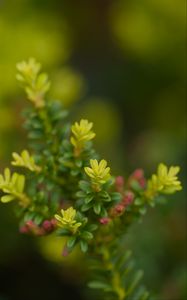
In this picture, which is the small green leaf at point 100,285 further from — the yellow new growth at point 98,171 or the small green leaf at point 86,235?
the yellow new growth at point 98,171

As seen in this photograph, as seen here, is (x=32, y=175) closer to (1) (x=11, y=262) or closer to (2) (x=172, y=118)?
(1) (x=11, y=262)

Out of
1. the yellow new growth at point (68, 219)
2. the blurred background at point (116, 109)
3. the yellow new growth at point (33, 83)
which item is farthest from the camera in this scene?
the blurred background at point (116, 109)

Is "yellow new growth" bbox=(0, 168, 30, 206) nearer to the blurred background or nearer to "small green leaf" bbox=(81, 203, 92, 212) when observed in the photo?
"small green leaf" bbox=(81, 203, 92, 212)

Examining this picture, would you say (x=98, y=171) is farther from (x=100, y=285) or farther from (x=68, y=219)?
(x=100, y=285)

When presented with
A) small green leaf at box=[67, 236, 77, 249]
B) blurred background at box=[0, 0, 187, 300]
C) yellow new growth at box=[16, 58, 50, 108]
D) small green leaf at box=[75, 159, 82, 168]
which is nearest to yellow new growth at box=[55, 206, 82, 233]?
small green leaf at box=[67, 236, 77, 249]

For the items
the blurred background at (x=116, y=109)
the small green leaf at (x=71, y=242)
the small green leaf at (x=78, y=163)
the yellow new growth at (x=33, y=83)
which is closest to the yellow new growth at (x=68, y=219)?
the small green leaf at (x=71, y=242)

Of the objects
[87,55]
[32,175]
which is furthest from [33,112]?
[87,55]
